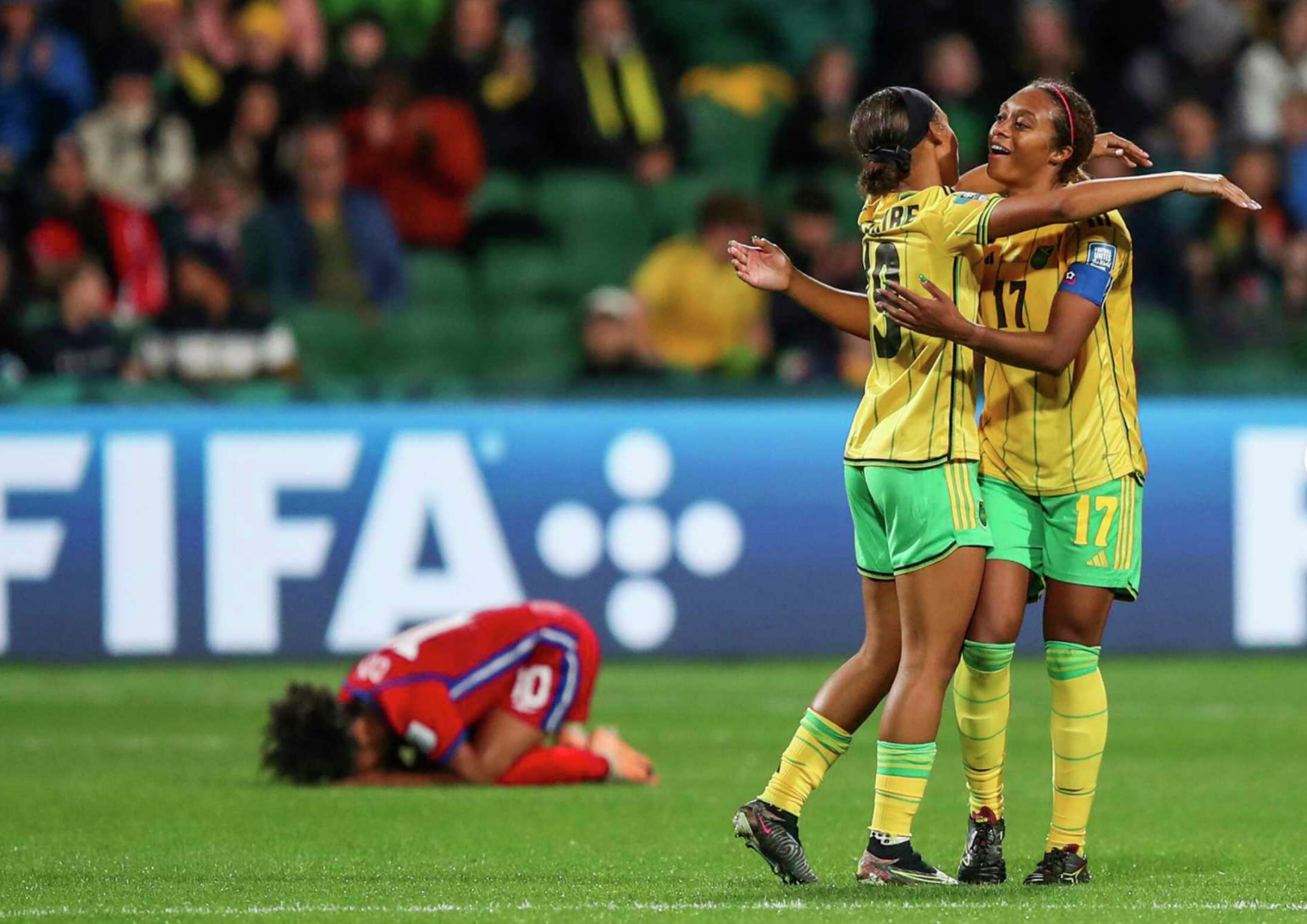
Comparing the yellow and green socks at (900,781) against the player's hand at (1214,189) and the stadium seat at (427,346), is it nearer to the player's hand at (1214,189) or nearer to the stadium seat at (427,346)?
the player's hand at (1214,189)

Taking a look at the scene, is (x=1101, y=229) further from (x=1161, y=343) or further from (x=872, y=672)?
(x=1161, y=343)

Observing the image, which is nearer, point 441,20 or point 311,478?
point 311,478

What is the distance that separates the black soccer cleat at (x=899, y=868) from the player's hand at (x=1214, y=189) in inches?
63.5

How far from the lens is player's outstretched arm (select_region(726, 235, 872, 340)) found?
541 centimetres

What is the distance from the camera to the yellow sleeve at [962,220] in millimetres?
5098

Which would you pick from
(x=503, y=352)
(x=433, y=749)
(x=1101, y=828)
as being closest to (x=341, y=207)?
(x=503, y=352)

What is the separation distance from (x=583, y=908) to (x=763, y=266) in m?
1.56

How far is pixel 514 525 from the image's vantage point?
10914 mm

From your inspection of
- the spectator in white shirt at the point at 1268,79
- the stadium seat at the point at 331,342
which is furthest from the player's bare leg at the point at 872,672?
the spectator in white shirt at the point at 1268,79

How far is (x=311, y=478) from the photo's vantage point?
10.9 meters

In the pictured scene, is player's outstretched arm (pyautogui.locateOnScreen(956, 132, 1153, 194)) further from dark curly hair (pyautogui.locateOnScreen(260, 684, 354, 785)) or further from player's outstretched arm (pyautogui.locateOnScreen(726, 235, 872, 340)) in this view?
dark curly hair (pyautogui.locateOnScreen(260, 684, 354, 785))

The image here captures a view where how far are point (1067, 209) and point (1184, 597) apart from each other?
6.39m

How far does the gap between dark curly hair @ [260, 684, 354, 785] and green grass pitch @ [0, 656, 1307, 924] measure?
11cm

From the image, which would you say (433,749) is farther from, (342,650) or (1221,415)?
(1221,415)
